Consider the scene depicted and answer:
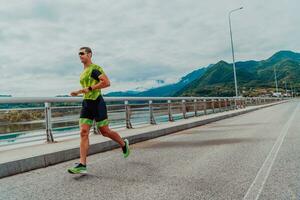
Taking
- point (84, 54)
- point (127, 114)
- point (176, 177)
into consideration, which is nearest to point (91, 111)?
point (84, 54)

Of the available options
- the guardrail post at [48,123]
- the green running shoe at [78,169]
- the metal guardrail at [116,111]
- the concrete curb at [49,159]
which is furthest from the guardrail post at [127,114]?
the green running shoe at [78,169]

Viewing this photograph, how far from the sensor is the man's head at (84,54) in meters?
5.80

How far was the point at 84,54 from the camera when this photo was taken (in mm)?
5812

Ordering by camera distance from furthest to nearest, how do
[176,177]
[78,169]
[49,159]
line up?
[49,159] < [78,169] < [176,177]

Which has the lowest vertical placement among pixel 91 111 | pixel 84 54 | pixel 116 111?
pixel 116 111

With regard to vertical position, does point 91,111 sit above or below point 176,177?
above

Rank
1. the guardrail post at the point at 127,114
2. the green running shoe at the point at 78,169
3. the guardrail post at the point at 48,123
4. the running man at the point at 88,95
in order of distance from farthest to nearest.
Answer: the guardrail post at the point at 127,114 → the guardrail post at the point at 48,123 → the running man at the point at 88,95 → the green running shoe at the point at 78,169

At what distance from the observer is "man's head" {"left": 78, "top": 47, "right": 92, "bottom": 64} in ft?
19.0

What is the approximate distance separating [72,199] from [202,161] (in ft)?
9.81

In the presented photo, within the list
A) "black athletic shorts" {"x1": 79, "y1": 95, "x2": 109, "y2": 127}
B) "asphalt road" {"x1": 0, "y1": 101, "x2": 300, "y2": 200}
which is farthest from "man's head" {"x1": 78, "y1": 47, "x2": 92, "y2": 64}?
"asphalt road" {"x1": 0, "y1": 101, "x2": 300, "y2": 200}

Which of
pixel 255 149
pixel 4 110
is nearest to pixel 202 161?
pixel 255 149

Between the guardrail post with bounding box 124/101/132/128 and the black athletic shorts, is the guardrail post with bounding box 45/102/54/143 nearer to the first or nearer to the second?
the black athletic shorts

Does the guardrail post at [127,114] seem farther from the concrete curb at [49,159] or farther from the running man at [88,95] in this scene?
the running man at [88,95]

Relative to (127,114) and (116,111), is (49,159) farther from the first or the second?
(127,114)
